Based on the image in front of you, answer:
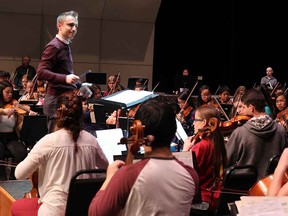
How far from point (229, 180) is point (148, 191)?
148 centimetres

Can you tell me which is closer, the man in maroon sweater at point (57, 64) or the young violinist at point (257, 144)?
the young violinist at point (257, 144)

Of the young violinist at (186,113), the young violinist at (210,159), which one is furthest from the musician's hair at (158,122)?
the young violinist at (186,113)

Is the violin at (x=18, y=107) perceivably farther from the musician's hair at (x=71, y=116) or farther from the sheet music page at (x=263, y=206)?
the sheet music page at (x=263, y=206)

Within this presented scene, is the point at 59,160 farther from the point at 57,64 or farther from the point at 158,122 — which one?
the point at 57,64

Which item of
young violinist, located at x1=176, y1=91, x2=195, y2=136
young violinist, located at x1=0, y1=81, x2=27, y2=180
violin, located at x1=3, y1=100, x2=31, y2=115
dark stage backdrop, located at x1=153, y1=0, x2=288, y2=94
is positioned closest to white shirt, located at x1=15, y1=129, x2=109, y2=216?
young violinist, located at x1=0, y1=81, x2=27, y2=180

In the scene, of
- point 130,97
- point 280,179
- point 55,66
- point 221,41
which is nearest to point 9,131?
point 55,66

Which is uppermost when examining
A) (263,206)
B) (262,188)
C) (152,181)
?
(152,181)

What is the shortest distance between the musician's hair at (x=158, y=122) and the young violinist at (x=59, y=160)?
104 cm

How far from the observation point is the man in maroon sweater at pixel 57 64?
4141 mm

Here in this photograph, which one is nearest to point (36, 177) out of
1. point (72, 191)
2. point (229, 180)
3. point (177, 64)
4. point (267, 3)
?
point (72, 191)

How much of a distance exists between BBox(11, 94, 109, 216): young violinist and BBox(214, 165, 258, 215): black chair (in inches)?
30.9

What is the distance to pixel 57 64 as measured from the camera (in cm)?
429

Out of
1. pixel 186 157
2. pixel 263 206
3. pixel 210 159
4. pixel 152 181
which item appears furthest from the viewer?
pixel 210 159

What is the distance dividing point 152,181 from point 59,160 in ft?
3.85
